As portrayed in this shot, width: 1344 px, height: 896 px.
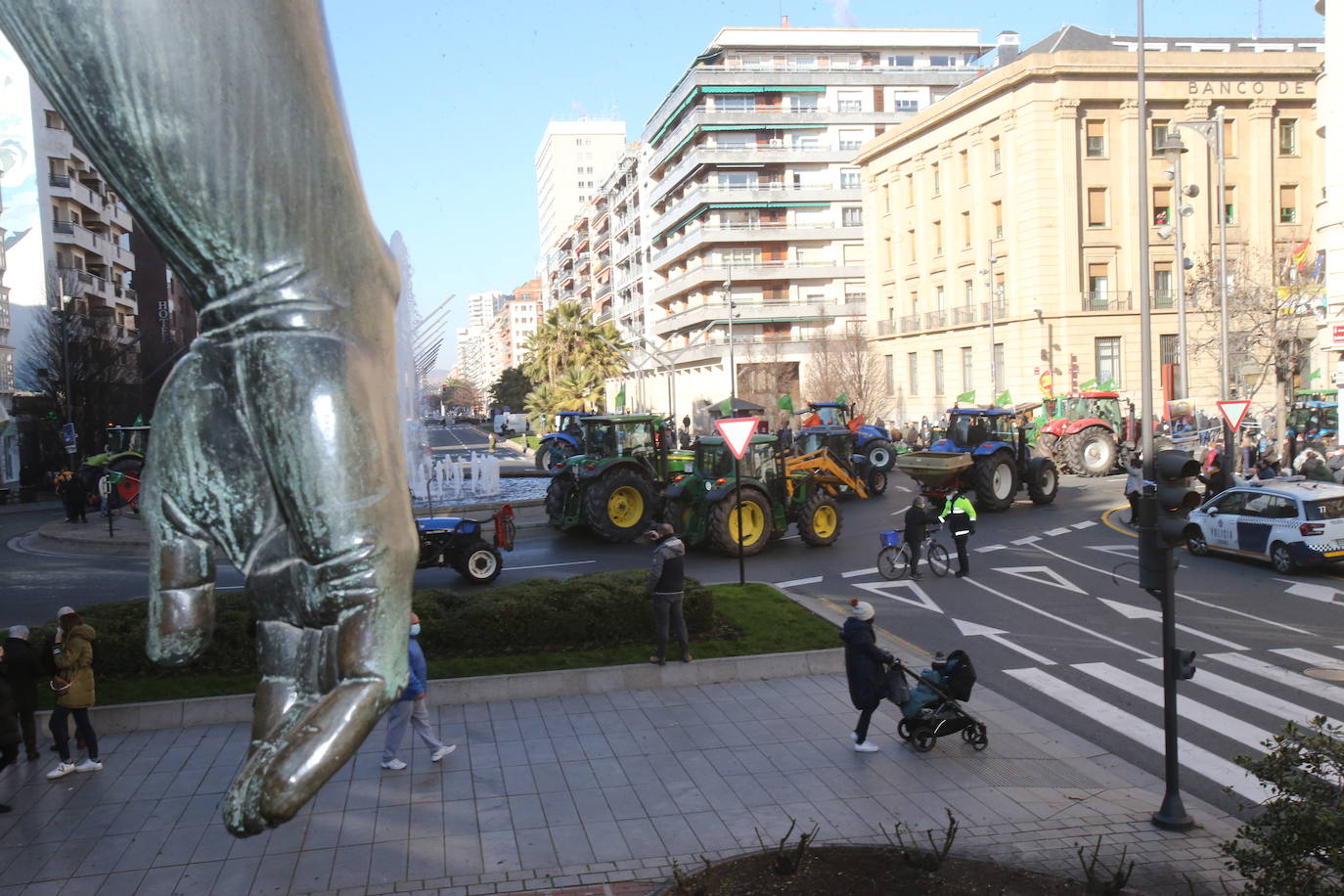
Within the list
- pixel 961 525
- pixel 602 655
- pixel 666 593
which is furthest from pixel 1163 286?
pixel 602 655

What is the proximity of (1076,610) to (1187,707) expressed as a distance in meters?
4.67

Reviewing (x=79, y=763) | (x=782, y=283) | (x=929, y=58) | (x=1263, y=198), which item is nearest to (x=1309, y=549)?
(x=79, y=763)

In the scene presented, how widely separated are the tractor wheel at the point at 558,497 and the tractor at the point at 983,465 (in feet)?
29.4

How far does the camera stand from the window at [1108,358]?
49.5 metres

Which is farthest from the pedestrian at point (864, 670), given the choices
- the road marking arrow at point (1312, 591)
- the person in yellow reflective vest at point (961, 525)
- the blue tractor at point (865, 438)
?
the blue tractor at point (865, 438)

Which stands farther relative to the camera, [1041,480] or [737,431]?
[1041,480]

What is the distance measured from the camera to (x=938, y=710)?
1030cm

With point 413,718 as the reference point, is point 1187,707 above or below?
below

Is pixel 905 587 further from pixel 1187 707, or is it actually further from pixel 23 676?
pixel 23 676

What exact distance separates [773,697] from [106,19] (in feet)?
36.8

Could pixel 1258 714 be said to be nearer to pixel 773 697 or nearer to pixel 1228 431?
pixel 773 697

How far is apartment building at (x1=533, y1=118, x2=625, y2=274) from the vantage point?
146750 mm

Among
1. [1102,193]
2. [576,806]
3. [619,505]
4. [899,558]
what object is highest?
[1102,193]

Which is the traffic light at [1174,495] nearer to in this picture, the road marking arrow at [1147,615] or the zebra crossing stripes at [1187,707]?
the zebra crossing stripes at [1187,707]
